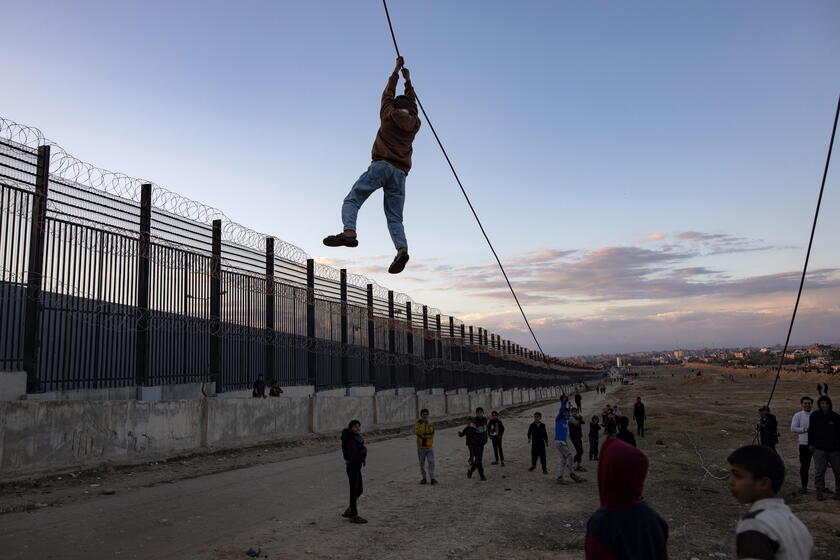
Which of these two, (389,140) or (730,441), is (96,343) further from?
(730,441)

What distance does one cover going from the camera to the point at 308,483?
38.3ft

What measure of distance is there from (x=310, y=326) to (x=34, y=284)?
10.3m

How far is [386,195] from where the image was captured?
6.29 metres

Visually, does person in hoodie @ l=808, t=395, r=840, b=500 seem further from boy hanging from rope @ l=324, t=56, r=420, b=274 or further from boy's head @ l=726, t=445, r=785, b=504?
boy's head @ l=726, t=445, r=785, b=504

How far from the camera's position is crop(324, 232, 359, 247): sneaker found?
5863 mm

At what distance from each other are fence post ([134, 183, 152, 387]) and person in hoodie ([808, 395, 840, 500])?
13666 millimetres

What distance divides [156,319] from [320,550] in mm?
8617

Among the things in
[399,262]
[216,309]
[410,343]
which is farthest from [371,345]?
[399,262]

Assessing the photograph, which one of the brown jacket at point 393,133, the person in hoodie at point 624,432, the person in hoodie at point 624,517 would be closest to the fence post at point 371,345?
the person in hoodie at point 624,432

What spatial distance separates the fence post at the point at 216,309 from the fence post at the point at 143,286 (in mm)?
2401

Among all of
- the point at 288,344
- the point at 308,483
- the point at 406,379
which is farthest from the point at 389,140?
the point at 406,379

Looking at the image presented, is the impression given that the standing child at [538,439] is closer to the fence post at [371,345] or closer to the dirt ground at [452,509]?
the dirt ground at [452,509]

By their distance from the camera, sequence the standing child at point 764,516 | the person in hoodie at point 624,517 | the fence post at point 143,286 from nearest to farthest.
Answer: the standing child at point 764,516, the person in hoodie at point 624,517, the fence post at point 143,286

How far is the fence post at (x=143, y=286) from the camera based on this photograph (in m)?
13.3
